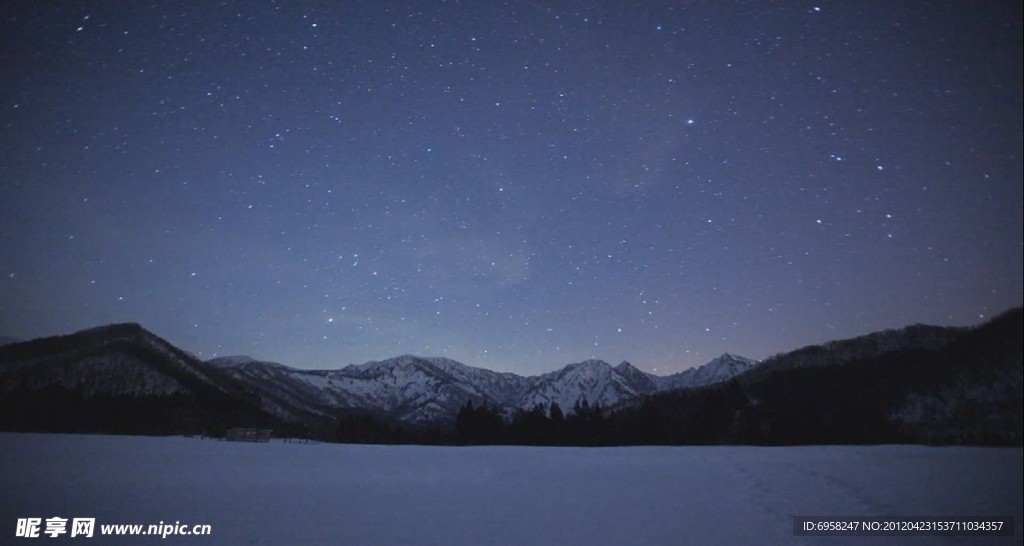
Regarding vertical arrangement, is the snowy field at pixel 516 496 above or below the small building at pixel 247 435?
above

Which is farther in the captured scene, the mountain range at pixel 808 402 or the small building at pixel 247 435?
the small building at pixel 247 435

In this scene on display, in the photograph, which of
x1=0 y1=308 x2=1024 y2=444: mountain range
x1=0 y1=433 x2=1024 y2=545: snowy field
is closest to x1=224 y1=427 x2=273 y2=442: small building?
x1=0 y1=433 x2=1024 y2=545: snowy field

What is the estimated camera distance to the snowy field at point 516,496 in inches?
370

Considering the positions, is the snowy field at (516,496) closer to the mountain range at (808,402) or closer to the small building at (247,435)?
the mountain range at (808,402)

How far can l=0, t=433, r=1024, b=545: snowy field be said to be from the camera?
940cm

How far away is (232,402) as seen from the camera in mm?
109750

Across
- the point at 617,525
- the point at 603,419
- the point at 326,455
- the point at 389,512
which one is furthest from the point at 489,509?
the point at 603,419

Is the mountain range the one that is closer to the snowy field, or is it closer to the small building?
the snowy field

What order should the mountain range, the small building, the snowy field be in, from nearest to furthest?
the snowy field
the mountain range
the small building

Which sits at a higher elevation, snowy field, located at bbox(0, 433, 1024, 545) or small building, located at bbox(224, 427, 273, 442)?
snowy field, located at bbox(0, 433, 1024, 545)

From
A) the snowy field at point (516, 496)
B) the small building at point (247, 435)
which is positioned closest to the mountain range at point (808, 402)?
the snowy field at point (516, 496)

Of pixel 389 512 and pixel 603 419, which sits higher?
pixel 389 512

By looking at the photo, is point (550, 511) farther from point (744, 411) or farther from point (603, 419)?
point (603, 419)

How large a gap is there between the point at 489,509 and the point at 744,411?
4634 centimetres
